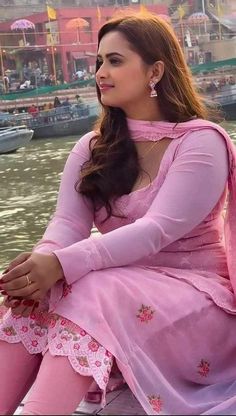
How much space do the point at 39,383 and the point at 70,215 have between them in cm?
32

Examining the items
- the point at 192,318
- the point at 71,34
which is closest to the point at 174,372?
the point at 192,318

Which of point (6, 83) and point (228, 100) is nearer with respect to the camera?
point (228, 100)

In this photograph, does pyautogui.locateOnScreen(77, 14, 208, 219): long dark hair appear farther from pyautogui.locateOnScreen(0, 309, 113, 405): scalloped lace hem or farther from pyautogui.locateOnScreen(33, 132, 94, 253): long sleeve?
pyautogui.locateOnScreen(0, 309, 113, 405): scalloped lace hem

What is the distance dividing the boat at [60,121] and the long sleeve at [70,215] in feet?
43.4

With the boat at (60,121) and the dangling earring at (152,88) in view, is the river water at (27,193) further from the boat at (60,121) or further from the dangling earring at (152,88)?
the dangling earring at (152,88)

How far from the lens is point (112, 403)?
1036 mm

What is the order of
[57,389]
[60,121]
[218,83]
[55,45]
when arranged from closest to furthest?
1. [57,389]
2. [60,121]
3. [218,83]
4. [55,45]

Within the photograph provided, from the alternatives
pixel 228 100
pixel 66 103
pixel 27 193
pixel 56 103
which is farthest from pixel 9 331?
pixel 66 103

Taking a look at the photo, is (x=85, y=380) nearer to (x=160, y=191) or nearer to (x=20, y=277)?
(x=20, y=277)

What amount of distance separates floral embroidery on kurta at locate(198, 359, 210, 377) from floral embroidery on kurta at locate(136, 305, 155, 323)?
12 cm

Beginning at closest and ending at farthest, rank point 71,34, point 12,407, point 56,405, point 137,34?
point 56,405, point 12,407, point 137,34, point 71,34

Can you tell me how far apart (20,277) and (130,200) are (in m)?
0.23

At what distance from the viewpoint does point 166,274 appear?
1048 millimetres

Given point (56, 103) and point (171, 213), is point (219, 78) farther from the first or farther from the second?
point (171, 213)
